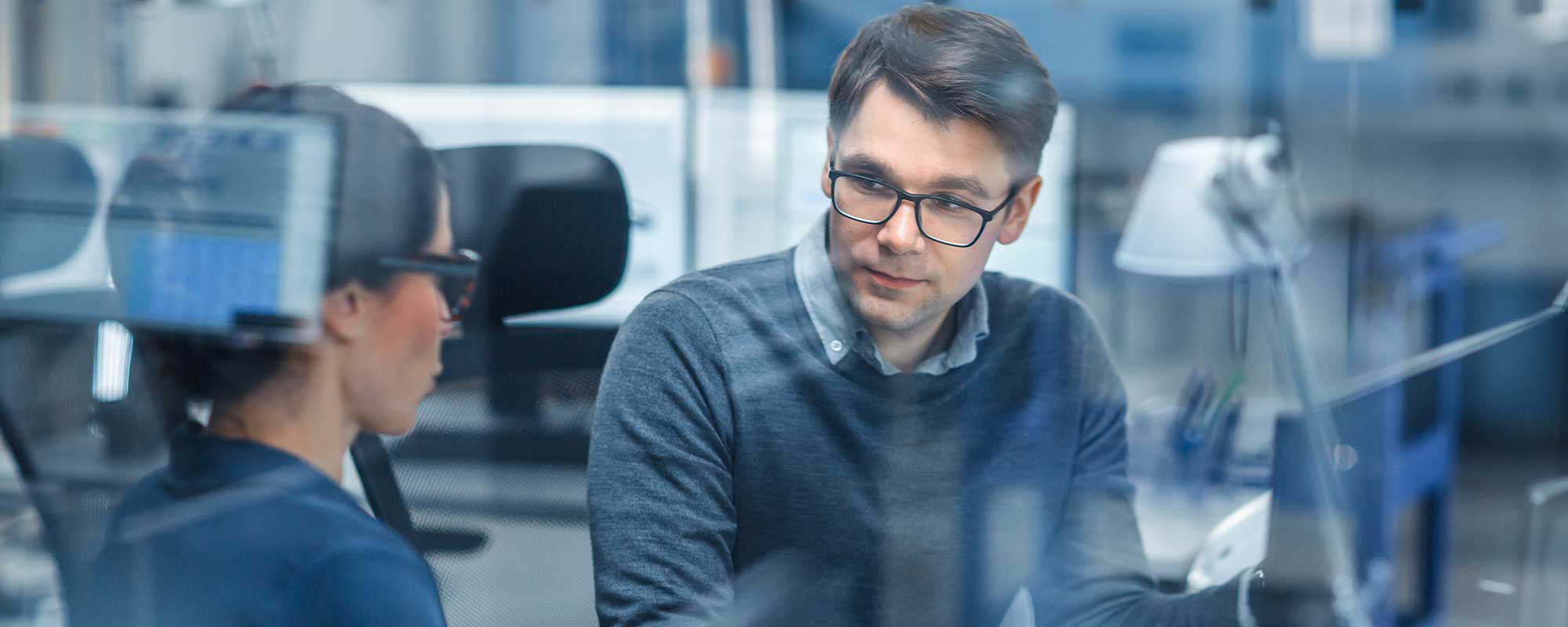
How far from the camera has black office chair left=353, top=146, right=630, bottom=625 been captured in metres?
1.23

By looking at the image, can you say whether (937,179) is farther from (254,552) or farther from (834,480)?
(254,552)

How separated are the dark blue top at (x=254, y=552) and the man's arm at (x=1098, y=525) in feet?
1.96

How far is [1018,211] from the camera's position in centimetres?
113

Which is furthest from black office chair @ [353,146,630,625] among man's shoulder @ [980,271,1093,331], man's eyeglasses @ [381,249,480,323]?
man's shoulder @ [980,271,1093,331]

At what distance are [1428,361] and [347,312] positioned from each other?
3.18 feet

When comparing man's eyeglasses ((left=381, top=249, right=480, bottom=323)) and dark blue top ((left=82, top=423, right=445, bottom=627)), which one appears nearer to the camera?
dark blue top ((left=82, top=423, right=445, bottom=627))

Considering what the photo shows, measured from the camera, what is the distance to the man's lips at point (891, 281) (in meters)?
1.11

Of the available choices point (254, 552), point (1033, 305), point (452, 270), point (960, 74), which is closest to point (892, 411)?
point (1033, 305)

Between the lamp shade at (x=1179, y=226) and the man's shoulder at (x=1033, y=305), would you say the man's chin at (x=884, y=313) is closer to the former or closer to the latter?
the man's shoulder at (x=1033, y=305)

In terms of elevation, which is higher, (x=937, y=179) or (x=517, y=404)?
(x=937, y=179)

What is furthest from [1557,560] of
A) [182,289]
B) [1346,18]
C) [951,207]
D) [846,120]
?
[182,289]

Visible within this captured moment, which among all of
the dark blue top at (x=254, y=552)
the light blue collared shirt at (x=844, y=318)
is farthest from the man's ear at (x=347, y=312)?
the light blue collared shirt at (x=844, y=318)

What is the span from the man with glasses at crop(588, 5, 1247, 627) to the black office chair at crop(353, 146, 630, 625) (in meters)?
0.18

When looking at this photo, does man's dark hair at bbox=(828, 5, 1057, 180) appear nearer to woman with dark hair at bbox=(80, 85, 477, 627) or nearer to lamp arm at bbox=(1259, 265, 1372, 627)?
lamp arm at bbox=(1259, 265, 1372, 627)
